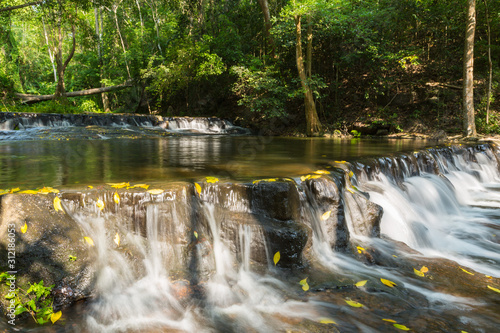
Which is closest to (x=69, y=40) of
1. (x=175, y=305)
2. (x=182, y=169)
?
(x=182, y=169)

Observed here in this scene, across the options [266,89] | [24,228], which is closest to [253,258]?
[24,228]

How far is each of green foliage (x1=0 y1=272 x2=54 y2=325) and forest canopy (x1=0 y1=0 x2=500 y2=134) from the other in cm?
1157

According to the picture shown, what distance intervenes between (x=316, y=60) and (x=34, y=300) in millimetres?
17079

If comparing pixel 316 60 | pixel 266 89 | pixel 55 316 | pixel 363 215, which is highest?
pixel 316 60

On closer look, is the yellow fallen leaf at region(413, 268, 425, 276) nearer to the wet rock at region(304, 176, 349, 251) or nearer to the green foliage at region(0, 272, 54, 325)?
the wet rock at region(304, 176, 349, 251)

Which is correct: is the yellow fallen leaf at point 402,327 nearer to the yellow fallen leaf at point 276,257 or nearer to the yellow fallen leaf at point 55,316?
the yellow fallen leaf at point 276,257

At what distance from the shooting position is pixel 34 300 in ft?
7.20

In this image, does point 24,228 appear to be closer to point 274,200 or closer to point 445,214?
point 274,200

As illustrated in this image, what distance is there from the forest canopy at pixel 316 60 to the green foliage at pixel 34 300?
11.6 metres

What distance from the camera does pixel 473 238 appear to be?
450 cm

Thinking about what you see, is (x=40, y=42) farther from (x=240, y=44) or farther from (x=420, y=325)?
(x=420, y=325)

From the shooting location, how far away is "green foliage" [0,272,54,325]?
6.95 feet

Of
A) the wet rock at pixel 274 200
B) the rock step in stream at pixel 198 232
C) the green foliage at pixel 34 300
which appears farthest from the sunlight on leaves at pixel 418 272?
the green foliage at pixel 34 300

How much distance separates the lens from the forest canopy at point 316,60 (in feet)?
42.8
